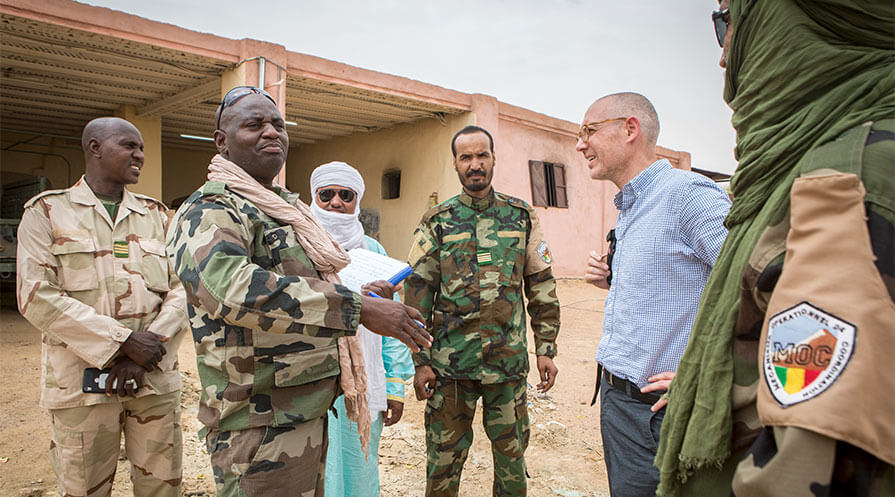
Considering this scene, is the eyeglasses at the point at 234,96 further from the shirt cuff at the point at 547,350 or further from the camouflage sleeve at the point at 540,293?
the shirt cuff at the point at 547,350

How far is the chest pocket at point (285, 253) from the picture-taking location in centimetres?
175

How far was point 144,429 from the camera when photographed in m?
2.51

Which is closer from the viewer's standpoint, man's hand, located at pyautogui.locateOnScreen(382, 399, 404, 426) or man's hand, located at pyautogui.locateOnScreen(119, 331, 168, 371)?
man's hand, located at pyautogui.locateOnScreen(119, 331, 168, 371)

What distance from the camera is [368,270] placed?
2303 mm

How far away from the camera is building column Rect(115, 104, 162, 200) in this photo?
8.66 meters

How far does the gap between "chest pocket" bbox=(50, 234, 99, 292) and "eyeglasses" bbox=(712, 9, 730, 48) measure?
2.72 m

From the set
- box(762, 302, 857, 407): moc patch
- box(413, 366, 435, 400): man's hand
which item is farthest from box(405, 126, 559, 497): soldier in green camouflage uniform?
box(762, 302, 857, 407): moc patch

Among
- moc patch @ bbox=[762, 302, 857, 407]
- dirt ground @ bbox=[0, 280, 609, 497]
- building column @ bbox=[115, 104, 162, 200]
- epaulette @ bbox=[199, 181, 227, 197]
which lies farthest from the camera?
building column @ bbox=[115, 104, 162, 200]

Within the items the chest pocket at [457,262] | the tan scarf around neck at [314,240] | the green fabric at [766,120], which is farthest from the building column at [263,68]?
the green fabric at [766,120]

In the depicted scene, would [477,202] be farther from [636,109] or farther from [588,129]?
[636,109]

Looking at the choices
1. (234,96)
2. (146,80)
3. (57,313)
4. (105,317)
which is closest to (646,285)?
(234,96)

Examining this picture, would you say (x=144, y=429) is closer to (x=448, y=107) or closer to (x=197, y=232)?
(x=197, y=232)

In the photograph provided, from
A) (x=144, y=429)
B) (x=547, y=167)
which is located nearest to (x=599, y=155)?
(x=144, y=429)

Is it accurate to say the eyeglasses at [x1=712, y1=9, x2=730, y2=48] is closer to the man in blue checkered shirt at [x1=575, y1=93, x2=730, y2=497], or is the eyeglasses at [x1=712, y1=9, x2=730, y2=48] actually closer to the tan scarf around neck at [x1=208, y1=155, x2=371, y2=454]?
the man in blue checkered shirt at [x1=575, y1=93, x2=730, y2=497]
